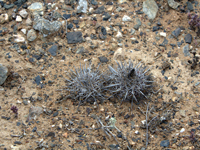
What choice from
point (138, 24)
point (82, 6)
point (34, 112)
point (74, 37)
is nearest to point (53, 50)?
point (74, 37)

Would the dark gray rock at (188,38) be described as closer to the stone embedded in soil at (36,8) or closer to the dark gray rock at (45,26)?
the dark gray rock at (45,26)

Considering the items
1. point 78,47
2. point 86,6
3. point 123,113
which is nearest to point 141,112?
point 123,113

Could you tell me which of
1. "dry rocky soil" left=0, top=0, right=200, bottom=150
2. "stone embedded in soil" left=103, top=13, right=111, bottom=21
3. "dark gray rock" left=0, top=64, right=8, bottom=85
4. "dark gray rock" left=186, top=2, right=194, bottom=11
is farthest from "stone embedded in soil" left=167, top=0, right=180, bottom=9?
"dark gray rock" left=0, top=64, right=8, bottom=85

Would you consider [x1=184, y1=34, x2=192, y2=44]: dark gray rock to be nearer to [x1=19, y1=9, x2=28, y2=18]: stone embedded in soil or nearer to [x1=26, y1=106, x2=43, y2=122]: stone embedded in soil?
[x1=26, y1=106, x2=43, y2=122]: stone embedded in soil

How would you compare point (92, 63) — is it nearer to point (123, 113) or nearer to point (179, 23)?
point (123, 113)

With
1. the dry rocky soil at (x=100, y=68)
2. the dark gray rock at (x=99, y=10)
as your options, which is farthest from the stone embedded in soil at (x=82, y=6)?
the dark gray rock at (x=99, y=10)
